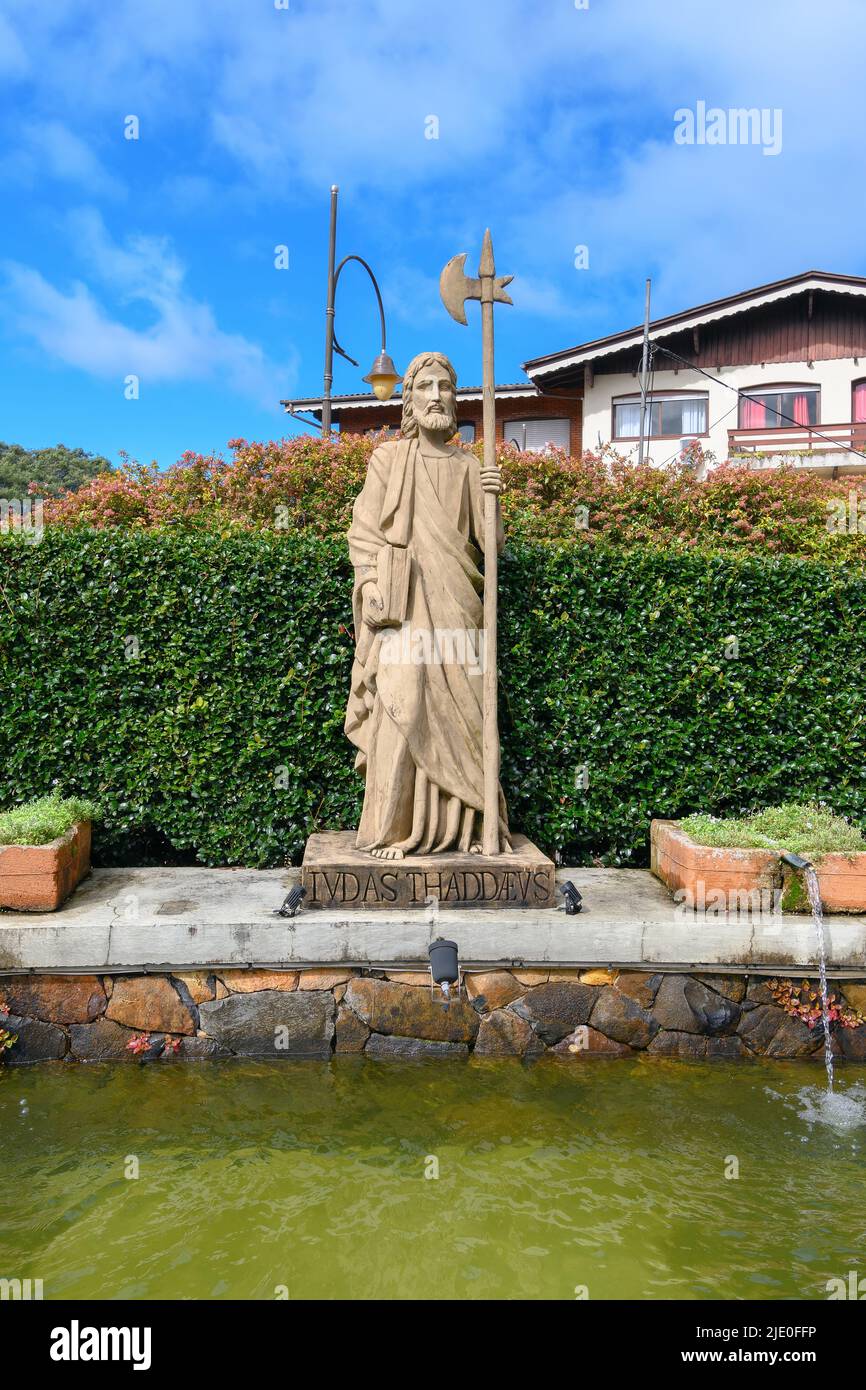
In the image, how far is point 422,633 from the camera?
492cm

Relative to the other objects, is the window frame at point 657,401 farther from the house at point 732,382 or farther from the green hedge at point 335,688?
the green hedge at point 335,688

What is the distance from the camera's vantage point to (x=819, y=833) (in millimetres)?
4855

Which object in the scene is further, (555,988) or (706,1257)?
(555,988)

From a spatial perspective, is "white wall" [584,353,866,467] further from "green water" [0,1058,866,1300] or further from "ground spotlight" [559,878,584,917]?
"green water" [0,1058,866,1300]

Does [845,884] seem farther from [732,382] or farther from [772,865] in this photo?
[732,382]

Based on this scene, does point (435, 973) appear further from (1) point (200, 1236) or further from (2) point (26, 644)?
(2) point (26, 644)

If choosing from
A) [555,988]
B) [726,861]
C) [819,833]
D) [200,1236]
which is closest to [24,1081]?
[200,1236]

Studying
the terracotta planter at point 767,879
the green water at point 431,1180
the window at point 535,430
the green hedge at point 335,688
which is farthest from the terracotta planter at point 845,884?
the window at point 535,430

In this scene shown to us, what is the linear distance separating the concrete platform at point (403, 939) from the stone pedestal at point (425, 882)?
0.08 metres

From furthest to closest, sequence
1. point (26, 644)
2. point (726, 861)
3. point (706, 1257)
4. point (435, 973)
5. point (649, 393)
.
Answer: point (649, 393) < point (26, 644) < point (726, 861) < point (435, 973) < point (706, 1257)

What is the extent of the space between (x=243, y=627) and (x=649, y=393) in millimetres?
15910

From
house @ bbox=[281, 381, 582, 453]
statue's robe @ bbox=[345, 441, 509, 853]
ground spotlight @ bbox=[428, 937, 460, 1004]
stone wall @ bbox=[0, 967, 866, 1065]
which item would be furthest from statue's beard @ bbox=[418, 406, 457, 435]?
house @ bbox=[281, 381, 582, 453]

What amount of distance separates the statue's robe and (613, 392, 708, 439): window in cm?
1590

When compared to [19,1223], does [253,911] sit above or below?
above
